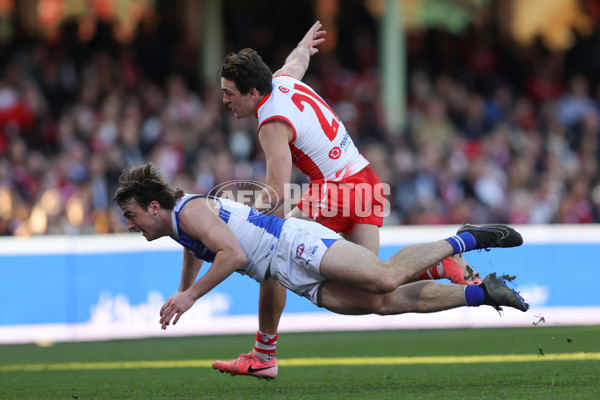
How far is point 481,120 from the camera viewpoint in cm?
1653

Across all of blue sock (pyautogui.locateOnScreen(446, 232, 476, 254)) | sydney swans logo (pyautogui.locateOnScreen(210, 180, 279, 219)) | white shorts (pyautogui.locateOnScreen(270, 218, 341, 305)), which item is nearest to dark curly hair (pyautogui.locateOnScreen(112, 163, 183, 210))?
sydney swans logo (pyautogui.locateOnScreen(210, 180, 279, 219))

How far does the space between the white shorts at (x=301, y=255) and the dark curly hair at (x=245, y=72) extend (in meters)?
0.99

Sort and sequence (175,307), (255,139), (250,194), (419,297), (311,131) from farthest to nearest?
1. (255,139)
2. (250,194)
3. (311,131)
4. (419,297)
5. (175,307)

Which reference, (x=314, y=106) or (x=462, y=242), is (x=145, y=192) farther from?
(x=462, y=242)

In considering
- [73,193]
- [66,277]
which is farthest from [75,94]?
[66,277]

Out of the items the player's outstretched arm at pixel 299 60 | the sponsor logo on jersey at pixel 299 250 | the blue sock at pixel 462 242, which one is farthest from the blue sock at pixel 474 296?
the player's outstretched arm at pixel 299 60

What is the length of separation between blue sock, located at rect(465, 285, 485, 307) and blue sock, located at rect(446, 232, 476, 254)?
27cm

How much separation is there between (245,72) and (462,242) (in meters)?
1.86

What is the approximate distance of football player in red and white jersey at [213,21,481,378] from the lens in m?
7.02

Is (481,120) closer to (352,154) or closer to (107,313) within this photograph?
(107,313)

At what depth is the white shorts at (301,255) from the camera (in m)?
6.62

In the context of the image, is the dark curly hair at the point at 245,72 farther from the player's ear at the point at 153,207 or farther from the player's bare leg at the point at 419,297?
the player's bare leg at the point at 419,297

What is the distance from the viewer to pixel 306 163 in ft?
24.0

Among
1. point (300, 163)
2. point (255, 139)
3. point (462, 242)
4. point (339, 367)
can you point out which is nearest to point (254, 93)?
point (300, 163)
